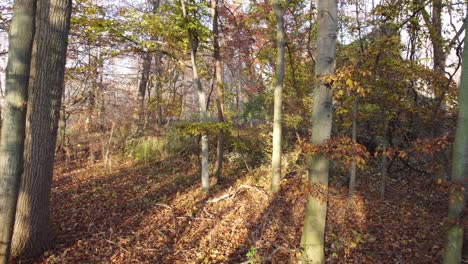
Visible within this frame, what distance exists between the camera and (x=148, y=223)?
5.70 meters

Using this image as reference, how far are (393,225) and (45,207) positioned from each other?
21.7ft

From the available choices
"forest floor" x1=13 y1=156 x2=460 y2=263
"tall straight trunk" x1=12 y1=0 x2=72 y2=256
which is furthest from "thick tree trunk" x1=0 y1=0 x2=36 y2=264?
"forest floor" x1=13 y1=156 x2=460 y2=263

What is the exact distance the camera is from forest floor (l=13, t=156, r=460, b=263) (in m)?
4.66

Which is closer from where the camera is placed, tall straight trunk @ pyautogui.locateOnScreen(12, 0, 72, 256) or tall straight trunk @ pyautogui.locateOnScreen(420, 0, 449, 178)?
tall straight trunk @ pyautogui.locateOnScreen(12, 0, 72, 256)

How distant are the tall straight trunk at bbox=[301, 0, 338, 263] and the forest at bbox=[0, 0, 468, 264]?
0.06 feet

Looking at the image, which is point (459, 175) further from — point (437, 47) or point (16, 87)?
point (16, 87)

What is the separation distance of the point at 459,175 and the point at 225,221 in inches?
160

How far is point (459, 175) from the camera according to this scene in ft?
12.1

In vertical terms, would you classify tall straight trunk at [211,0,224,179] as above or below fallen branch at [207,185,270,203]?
above

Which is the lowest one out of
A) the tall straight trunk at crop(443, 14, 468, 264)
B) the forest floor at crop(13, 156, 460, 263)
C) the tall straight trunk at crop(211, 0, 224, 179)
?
the forest floor at crop(13, 156, 460, 263)

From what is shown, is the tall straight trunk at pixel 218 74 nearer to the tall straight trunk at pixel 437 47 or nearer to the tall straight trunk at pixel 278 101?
the tall straight trunk at pixel 278 101

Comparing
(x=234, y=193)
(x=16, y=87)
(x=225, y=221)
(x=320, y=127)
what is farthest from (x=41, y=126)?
(x=234, y=193)

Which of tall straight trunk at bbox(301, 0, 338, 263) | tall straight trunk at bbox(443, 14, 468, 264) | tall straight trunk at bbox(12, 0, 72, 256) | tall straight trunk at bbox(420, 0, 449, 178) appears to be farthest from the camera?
tall straight trunk at bbox(420, 0, 449, 178)

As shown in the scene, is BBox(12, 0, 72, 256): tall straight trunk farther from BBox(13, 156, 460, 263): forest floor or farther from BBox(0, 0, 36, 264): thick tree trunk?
BBox(0, 0, 36, 264): thick tree trunk
